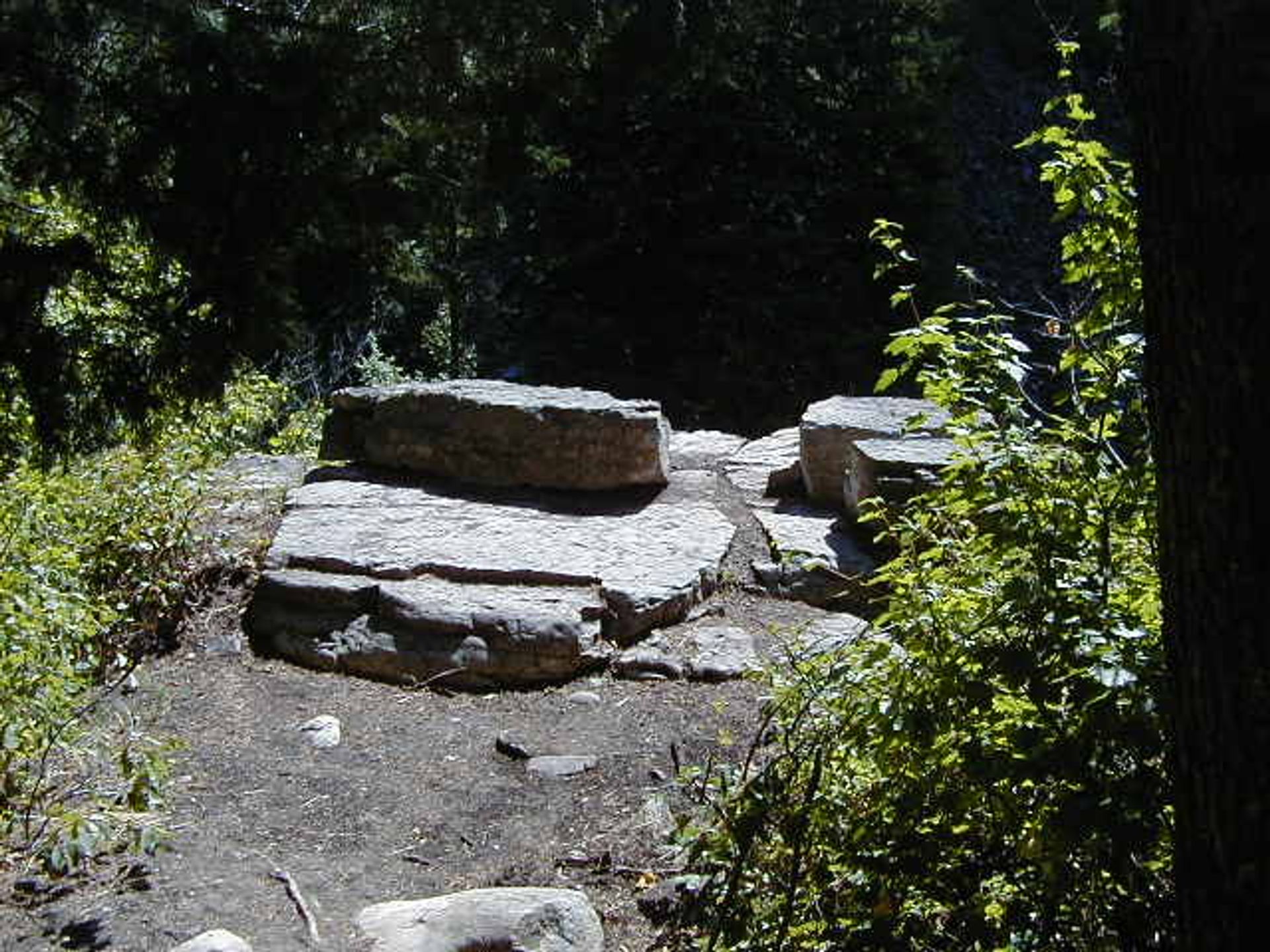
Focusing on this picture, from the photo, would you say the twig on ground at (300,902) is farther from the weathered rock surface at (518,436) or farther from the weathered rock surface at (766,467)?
the weathered rock surface at (766,467)

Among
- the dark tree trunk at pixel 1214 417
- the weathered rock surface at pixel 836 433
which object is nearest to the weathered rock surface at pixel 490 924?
the dark tree trunk at pixel 1214 417

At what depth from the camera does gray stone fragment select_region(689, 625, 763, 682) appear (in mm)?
5355

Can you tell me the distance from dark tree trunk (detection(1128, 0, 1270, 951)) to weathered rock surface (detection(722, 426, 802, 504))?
4.49m

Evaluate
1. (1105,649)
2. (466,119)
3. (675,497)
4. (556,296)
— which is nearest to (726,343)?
(556,296)

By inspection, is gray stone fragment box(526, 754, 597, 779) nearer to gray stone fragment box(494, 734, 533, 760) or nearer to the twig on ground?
gray stone fragment box(494, 734, 533, 760)

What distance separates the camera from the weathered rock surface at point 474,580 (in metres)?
5.41

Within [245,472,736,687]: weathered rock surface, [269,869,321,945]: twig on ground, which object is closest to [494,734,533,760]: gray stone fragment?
[245,472,736,687]: weathered rock surface

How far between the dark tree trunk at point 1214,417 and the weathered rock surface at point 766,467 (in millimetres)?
4486

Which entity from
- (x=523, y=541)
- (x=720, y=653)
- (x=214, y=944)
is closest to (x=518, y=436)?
(x=523, y=541)

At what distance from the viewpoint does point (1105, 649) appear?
256cm

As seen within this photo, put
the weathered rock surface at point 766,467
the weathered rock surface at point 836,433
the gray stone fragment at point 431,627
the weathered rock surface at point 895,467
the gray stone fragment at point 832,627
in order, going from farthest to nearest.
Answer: the weathered rock surface at point 766,467, the weathered rock surface at point 836,433, the weathered rock surface at point 895,467, the gray stone fragment at point 431,627, the gray stone fragment at point 832,627

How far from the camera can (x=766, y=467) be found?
7133mm

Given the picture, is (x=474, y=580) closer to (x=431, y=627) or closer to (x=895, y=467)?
(x=431, y=627)

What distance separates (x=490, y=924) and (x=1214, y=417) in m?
2.17
